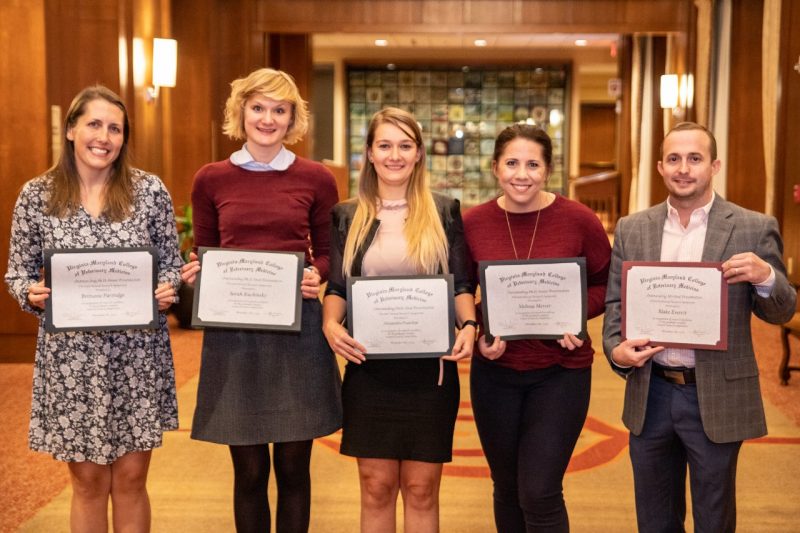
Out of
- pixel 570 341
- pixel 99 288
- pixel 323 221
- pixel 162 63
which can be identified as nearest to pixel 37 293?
pixel 99 288

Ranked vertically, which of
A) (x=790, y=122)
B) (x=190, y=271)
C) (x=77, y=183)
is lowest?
(x=190, y=271)

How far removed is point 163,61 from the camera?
328 inches

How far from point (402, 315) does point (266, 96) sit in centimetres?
75

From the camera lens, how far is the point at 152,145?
861 centimetres

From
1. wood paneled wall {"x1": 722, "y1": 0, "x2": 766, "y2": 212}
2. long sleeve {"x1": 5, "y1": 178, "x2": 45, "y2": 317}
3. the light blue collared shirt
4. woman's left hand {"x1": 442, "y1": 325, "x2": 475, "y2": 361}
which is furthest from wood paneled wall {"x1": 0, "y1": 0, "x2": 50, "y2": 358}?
wood paneled wall {"x1": 722, "y1": 0, "x2": 766, "y2": 212}

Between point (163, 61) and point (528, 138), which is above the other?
point (163, 61)

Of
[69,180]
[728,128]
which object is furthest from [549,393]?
[728,128]

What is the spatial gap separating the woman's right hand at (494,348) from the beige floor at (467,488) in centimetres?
127

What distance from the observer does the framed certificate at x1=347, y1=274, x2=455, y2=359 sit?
247 cm

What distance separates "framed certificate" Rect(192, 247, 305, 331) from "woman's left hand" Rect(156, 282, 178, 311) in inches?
2.8

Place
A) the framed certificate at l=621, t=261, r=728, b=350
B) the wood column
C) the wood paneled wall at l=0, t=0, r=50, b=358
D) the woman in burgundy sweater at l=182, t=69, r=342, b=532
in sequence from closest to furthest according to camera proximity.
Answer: the framed certificate at l=621, t=261, r=728, b=350 → the woman in burgundy sweater at l=182, t=69, r=342, b=532 → the wood paneled wall at l=0, t=0, r=50, b=358 → the wood column

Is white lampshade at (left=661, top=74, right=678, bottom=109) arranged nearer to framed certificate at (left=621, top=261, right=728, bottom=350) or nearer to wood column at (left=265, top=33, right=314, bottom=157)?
wood column at (left=265, top=33, right=314, bottom=157)

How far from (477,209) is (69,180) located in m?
1.16

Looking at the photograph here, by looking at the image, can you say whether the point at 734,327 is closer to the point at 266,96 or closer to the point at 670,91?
the point at 266,96
